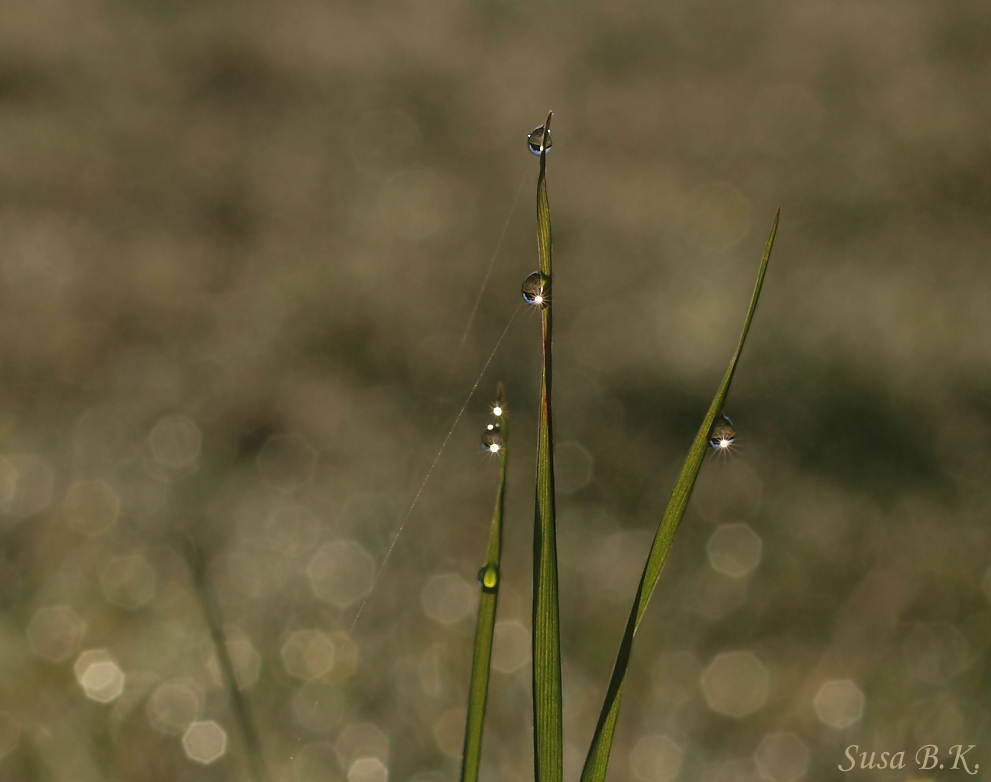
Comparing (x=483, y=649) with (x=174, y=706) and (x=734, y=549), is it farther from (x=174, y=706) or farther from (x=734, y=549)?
(x=734, y=549)

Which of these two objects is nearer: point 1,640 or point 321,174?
point 1,640

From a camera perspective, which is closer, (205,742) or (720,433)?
(720,433)

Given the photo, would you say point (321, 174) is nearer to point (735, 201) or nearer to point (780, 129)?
point (735, 201)

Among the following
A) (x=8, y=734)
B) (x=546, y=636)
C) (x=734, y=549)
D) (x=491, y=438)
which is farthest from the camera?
(x=734, y=549)

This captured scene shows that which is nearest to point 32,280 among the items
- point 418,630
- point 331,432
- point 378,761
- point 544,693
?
point 331,432

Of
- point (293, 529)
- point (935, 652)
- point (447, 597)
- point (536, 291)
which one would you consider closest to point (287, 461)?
point (293, 529)

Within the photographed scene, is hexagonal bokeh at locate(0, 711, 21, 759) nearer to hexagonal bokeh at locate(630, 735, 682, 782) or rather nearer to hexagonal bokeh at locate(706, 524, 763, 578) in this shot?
hexagonal bokeh at locate(630, 735, 682, 782)

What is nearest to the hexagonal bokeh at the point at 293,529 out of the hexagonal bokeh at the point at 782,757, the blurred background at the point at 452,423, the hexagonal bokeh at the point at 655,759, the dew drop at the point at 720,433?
the blurred background at the point at 452,423
